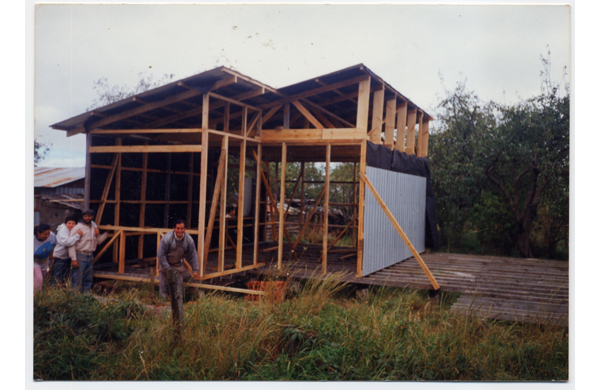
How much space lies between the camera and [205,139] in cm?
827

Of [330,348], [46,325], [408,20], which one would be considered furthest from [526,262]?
[46,325]

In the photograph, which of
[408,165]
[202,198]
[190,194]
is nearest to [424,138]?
[408,165]

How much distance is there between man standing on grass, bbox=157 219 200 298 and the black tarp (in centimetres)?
398

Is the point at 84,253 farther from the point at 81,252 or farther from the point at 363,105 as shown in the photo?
the point at 363,105

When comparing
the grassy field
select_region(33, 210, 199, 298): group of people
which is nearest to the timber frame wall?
select_region(33, 210, 199, 298): group of people

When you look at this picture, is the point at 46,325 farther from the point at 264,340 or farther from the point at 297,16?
the point at 297,16

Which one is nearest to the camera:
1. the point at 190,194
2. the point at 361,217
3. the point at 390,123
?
the point at 361,217

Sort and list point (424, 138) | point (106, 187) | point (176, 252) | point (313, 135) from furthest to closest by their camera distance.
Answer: point (424, 138)
point (106, 187)
point (313, 135)
point (176, 252)

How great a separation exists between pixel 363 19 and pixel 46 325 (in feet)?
21.3

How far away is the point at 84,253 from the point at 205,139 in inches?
127

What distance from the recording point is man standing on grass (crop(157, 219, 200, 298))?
7703 millimetres

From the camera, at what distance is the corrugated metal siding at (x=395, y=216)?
937 centimetres

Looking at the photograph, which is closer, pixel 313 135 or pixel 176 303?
pixel 176 303

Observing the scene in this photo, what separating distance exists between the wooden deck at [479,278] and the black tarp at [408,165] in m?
1.36
